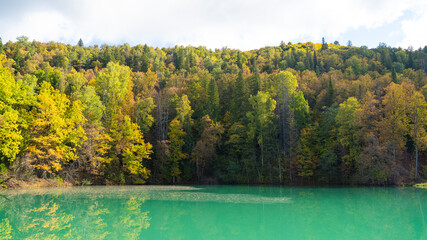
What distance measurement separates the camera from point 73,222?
1273 centimetres

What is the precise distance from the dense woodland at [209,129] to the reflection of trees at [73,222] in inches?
727

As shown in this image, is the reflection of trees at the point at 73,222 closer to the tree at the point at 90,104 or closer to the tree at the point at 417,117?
the tree at the point at 90,104

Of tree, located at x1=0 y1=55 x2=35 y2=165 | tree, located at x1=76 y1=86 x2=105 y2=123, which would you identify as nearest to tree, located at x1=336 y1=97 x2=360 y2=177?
tree, located at x1=76 y1=86 x2=105 y2=123

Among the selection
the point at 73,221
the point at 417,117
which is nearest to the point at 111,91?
the point at 73,221

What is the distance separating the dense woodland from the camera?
33938 millimetres

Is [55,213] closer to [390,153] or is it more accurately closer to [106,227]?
[106,227]

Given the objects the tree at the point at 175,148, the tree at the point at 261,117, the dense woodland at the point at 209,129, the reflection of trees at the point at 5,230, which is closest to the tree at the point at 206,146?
the dense woodland at the point at 209,129

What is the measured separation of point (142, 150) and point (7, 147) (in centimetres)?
1619

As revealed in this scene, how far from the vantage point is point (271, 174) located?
44031 mm

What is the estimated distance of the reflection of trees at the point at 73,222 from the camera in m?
10.4

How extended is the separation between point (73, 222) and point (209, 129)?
33034 millimetres

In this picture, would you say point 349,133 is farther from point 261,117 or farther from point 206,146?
point 206,146

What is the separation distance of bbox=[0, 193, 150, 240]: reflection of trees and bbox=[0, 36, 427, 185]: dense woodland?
18455 mm

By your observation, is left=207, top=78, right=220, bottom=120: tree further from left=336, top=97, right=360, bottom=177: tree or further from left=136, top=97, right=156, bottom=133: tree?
left=336, top=97, right=360, bottom=177: tree
